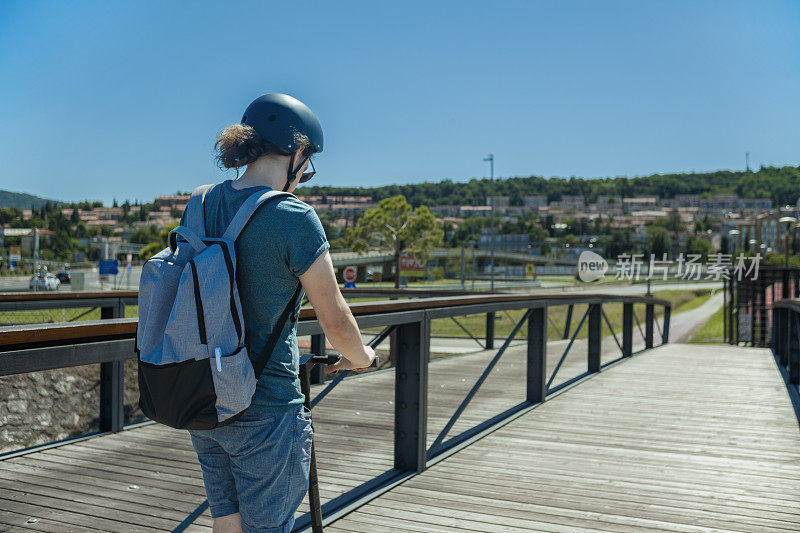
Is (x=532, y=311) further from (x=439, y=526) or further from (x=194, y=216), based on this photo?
(x=194, y=216)

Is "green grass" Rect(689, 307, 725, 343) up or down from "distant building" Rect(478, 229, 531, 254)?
down

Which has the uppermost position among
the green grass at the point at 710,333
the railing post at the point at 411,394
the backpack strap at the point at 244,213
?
the backpack strap at the point at 244,213

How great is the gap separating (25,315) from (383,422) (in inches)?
268

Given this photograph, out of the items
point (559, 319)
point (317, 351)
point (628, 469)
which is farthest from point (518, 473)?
point (559, 319)

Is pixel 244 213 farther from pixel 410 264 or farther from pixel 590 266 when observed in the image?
pixel 590 266

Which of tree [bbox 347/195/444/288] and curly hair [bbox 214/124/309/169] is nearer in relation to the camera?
curly hair [bbox 214/124/309/169]

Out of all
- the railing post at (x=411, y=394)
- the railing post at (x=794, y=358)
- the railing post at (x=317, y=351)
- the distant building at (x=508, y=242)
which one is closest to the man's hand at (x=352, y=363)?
the railing post at (x=411, y=394)

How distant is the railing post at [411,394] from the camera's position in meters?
3.96

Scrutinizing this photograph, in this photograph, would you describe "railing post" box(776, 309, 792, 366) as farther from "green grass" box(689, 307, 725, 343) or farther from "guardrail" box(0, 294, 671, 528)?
"green grass" box(689, 307, 725, 343)

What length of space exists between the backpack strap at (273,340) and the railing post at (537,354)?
4.67 m

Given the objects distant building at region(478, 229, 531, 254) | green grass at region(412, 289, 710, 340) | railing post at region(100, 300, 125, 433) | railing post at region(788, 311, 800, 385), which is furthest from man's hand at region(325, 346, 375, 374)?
distant building at region(478, 229, 531, 254)

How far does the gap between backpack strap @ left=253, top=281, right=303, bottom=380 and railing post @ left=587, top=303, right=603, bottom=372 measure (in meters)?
6.82

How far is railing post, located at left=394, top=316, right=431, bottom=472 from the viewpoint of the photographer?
13.0 feet

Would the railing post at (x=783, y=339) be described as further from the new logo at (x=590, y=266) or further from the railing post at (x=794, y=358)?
the new logo at (x=590, y=266)
